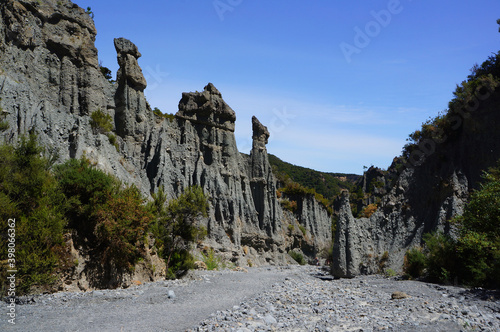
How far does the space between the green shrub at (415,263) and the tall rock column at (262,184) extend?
89.0 ft

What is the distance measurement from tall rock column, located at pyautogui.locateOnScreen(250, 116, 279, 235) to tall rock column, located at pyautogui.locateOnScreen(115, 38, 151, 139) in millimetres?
19243

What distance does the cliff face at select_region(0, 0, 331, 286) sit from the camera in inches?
942

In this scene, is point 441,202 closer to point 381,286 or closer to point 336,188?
point 381,286

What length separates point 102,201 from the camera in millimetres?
17047

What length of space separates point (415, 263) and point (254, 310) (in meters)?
13.5

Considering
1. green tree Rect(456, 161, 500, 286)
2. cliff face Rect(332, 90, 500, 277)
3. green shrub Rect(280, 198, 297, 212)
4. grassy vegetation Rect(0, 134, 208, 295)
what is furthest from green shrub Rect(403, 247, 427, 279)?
green shrub Rect(280, 198, 297, 212)

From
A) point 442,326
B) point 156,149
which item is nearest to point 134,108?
point 156,149

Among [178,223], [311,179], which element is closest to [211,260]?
[178,223]

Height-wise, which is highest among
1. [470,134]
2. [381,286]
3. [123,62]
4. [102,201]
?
[123,62]

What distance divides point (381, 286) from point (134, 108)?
2805 centimetres

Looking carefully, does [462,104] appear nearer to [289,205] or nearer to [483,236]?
[483,236]

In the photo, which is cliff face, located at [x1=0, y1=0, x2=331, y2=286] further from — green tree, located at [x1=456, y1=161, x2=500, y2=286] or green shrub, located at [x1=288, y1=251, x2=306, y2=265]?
green tree, located at [x1=456, y1=161, x2=500, y2=286]

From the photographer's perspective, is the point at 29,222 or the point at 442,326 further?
the point at 29,222

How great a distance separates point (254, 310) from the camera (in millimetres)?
12828
